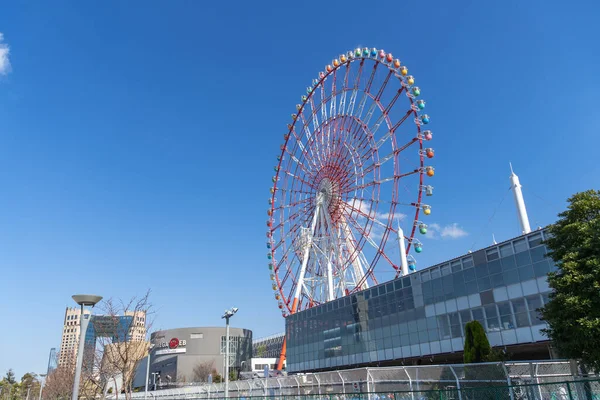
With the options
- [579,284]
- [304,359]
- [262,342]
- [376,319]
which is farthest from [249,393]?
[262,342]

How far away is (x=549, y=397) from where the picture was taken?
1565cm

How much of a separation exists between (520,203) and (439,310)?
373 inches

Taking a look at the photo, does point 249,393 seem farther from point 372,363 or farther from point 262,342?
point 262,342

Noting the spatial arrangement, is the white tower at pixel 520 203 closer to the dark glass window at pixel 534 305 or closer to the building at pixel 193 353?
the dark glass window at pixel 534 305

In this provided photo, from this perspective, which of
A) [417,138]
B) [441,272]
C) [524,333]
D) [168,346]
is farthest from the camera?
[168,346]

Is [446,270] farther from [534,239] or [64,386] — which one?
[64,386]

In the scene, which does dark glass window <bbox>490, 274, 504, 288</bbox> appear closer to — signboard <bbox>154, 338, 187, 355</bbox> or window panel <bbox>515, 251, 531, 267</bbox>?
window panel <bbox>515, 251, 531, 267</bbox>

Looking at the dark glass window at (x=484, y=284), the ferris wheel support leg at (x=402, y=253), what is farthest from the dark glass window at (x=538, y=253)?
the ferris wheel support leg at (x=402, y=253)

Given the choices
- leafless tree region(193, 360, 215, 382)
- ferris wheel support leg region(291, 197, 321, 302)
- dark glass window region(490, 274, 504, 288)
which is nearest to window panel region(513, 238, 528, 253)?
dark glass window region(490, 274, 504, 288)

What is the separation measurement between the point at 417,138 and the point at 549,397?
90.1 ft

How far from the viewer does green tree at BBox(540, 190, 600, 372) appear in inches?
590

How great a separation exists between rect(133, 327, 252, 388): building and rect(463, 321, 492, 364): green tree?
7813 centimetres

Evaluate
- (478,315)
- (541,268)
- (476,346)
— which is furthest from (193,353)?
(476,346)

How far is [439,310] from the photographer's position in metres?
34.2
